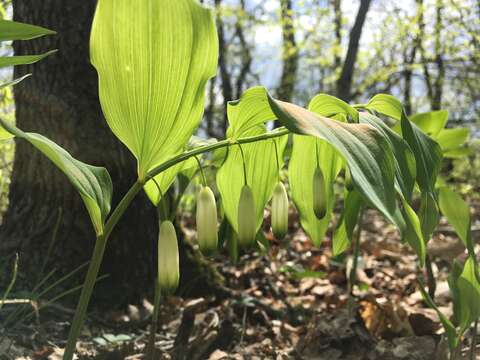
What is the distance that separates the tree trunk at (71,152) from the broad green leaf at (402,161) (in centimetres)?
150

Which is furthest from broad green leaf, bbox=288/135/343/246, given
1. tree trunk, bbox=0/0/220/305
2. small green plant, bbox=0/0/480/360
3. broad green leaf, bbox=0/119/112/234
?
tree trunk, bbox=0/0/220/305

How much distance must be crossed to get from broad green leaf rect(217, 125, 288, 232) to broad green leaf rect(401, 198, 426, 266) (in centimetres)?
40

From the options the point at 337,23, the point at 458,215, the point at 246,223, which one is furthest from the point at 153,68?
the point at 337,23

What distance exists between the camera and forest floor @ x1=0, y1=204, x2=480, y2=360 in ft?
5.77

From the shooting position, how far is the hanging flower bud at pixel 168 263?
1.03m

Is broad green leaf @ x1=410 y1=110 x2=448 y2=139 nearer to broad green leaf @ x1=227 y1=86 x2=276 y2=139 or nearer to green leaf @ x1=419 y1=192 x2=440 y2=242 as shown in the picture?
green leaf @ x1=419 y1=192 x2=440 y2=242

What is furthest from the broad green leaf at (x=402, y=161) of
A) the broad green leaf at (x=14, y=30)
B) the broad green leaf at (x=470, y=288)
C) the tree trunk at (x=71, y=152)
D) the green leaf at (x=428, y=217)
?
the tree trunk at (x=71, y=152)

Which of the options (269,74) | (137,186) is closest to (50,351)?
(137,186)

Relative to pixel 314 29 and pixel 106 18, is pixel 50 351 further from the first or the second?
pixel 314 29

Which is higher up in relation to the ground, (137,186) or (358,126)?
(358,126)

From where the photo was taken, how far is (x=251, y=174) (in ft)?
4.72

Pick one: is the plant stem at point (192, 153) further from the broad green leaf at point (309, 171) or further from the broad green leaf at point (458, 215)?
the broad green leaf at point (458, 215)

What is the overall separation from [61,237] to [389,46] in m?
7.07

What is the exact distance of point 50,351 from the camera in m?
1.65
